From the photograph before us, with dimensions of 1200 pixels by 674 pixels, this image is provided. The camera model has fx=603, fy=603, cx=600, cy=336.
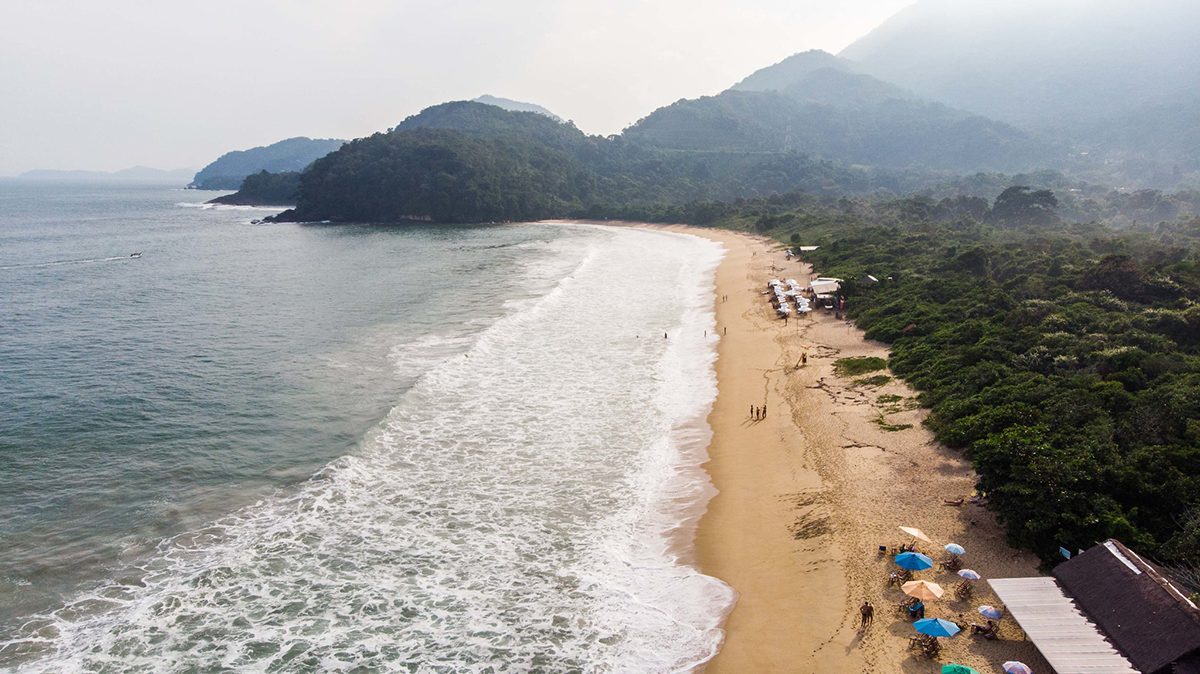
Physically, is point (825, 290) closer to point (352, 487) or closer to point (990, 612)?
point (990, 612)

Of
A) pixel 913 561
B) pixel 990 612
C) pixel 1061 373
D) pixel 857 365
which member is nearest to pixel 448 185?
pixel 857 365

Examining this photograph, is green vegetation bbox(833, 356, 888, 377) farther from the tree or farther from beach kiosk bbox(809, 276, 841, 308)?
the tree

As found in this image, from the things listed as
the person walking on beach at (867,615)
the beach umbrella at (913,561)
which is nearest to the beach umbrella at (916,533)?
the beach umbrella at (913,561)

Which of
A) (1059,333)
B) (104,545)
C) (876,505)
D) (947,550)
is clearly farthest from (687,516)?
(1059,333)

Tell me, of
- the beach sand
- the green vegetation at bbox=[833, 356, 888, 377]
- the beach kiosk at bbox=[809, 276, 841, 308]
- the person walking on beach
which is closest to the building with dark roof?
the beach sand

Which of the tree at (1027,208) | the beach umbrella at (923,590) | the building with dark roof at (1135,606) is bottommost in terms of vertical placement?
the beach umbrella at (923,590)

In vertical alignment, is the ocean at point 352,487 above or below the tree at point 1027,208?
below

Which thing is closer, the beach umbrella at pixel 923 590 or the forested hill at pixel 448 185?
the beach umbrella at pixel 923 590

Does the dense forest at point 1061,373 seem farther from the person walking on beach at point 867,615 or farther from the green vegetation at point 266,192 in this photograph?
the green vegetation at point 266,192
